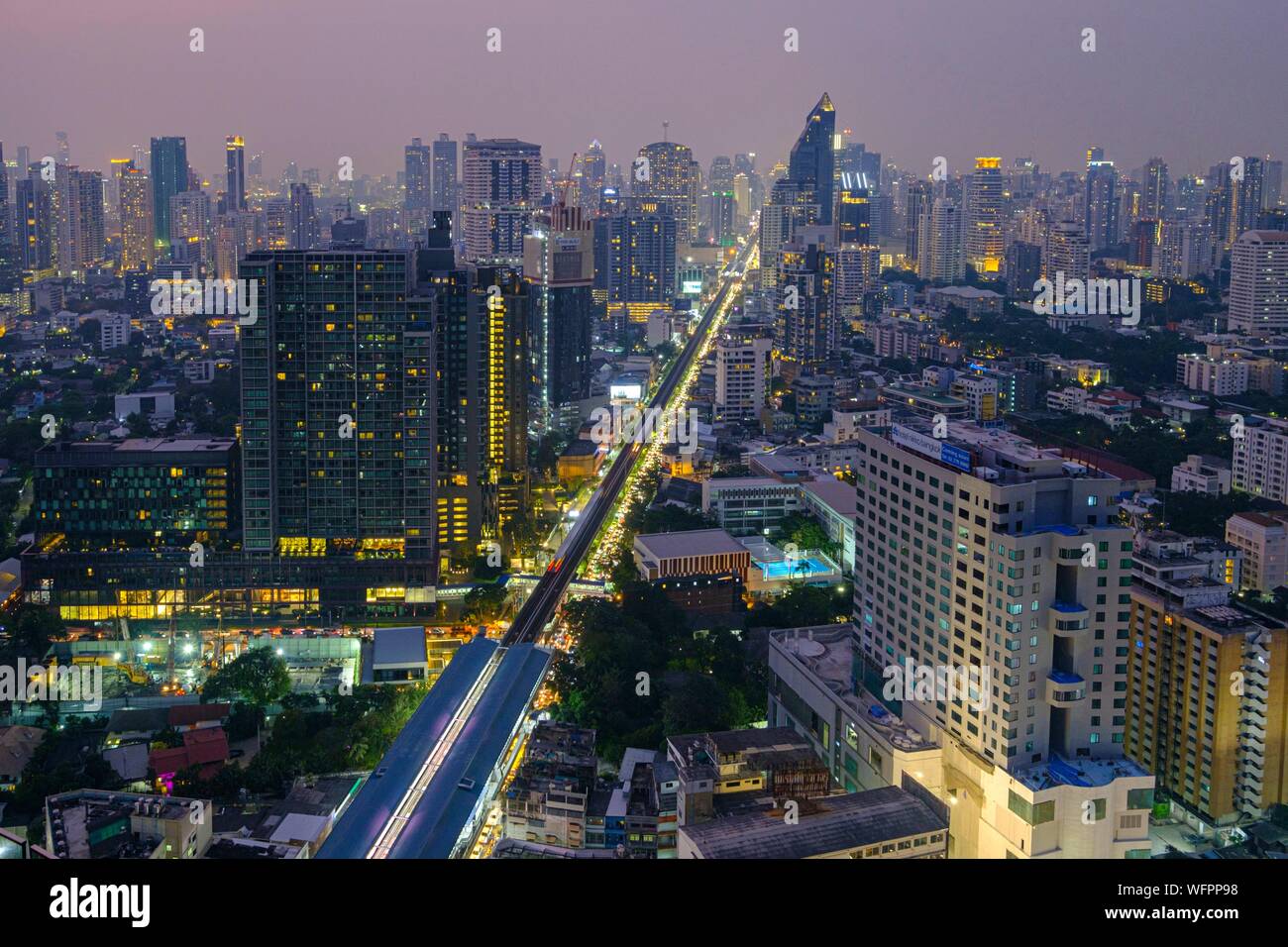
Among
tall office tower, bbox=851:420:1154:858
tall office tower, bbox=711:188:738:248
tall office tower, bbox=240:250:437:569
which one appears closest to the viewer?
tall office tower, bbox=851:420:1154:858

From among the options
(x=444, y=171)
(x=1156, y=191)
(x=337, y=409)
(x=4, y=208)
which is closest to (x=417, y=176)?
(x=444, y=171)

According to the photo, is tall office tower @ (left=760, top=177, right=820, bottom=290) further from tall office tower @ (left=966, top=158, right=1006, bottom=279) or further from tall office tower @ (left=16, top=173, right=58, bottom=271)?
tall office tower @ (left=16, top=173, right=58, bottom=271)

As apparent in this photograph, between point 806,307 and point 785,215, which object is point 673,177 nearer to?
point 785,215

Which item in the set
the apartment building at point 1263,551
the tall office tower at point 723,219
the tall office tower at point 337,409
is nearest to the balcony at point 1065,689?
the apartment building at point 1263,551

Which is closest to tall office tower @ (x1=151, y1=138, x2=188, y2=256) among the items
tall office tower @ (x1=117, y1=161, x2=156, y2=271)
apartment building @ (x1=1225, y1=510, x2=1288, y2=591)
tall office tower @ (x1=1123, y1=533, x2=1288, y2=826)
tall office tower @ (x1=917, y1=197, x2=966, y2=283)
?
tall office tower @ (x1=117, y1=161, x2=156, y2=271)
